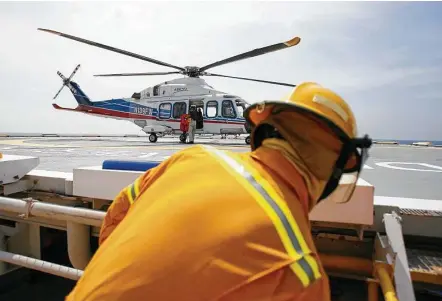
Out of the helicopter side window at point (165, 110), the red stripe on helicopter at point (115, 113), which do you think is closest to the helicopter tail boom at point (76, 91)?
the red stripe on helicopter at point (115, 113)

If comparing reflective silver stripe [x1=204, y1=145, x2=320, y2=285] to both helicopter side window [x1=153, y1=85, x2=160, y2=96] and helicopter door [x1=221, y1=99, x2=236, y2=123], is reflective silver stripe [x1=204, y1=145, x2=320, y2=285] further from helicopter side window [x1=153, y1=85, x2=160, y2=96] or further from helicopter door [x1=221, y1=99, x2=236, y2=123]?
Result: helicopter side window [x1=153, y1=85, x2=160, y2=96]

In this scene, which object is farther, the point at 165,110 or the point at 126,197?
the point at 165,110

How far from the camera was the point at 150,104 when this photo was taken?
55.1 feet

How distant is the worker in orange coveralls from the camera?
748 mm

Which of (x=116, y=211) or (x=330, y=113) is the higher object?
(x=330, y=113)

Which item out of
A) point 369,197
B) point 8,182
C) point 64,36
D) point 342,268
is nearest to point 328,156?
point 369,197

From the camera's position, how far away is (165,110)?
16.4m

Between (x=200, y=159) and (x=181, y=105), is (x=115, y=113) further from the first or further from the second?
(x=200, y=159)

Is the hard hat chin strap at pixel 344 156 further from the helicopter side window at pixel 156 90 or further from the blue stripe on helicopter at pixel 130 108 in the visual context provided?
the helicopter side window at pixel 156 90

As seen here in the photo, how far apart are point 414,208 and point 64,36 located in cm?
1152

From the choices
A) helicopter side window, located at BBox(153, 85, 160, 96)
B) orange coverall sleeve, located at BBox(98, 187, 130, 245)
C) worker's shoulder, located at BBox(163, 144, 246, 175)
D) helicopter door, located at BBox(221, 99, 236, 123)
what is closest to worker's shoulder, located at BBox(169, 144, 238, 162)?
worker's shoulder, located at BBox(163, 144, 246, 175)

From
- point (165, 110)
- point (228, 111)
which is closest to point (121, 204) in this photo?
point (228, 111)

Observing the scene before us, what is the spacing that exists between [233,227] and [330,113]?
1.59 ft

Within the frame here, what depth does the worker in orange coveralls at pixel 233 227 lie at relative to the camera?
2.45 feet
